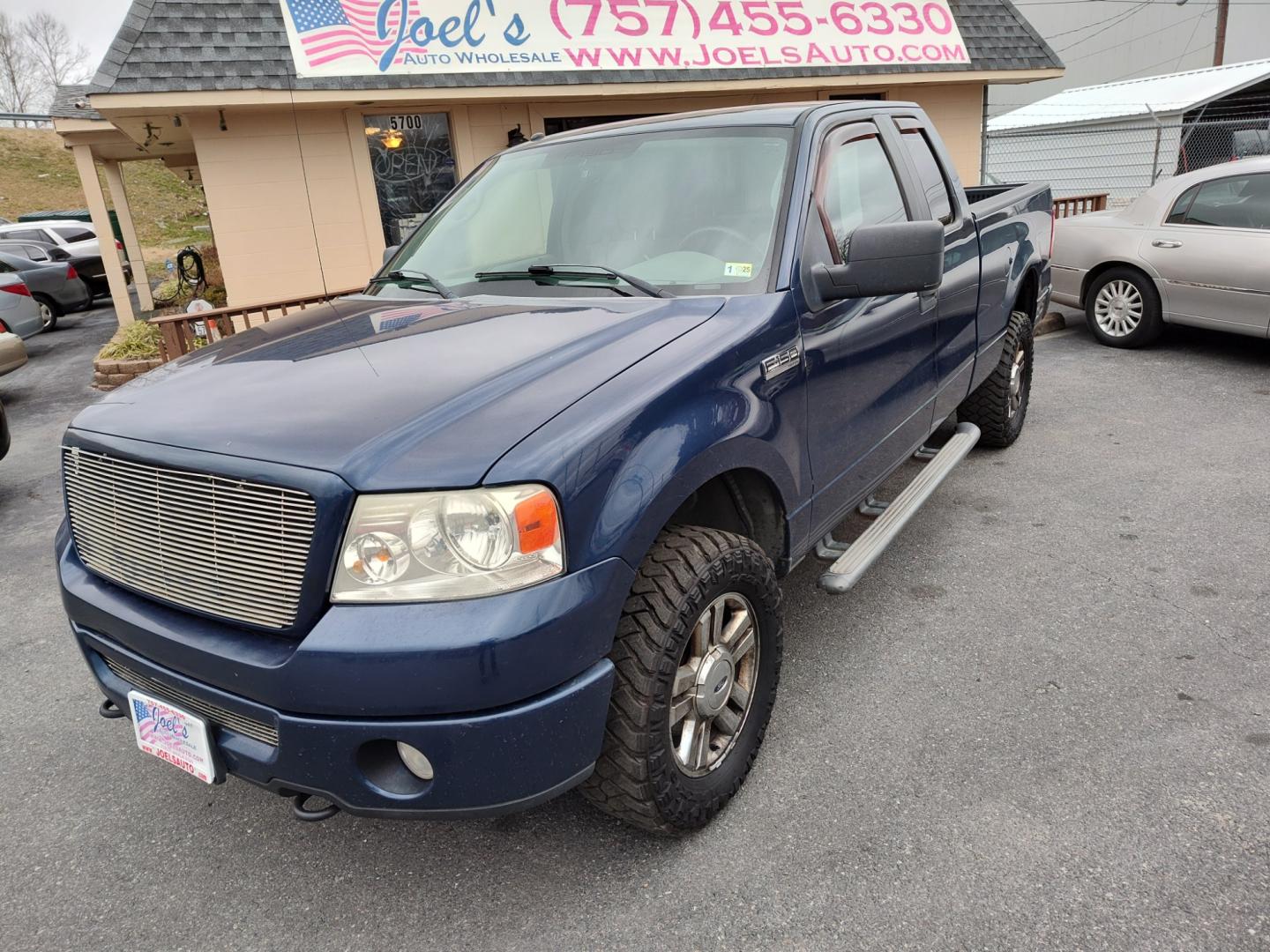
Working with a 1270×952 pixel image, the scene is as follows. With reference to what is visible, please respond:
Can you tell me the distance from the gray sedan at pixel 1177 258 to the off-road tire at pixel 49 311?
15.0 m

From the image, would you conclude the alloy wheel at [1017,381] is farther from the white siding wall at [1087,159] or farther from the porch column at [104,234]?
the white siding wall at [1087,159]

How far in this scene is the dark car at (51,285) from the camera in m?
14.8

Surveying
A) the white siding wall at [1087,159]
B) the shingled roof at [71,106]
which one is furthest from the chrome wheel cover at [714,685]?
the white siding wall at [1087,159]

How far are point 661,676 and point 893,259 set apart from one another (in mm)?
1465

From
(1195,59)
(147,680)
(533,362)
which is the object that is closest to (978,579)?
(533,362)

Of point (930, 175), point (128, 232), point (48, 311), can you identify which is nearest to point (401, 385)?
point (930, 175)

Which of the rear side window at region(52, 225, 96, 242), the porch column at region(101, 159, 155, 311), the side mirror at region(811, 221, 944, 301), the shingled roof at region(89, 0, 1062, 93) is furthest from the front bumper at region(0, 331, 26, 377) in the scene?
the rear side window at region(52, 225, 96, 242)

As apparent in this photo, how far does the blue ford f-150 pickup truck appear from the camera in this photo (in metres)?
1.91

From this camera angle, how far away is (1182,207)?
7.53 meters

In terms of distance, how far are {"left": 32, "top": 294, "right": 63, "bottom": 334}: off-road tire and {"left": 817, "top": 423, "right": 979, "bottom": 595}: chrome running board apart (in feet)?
49.7

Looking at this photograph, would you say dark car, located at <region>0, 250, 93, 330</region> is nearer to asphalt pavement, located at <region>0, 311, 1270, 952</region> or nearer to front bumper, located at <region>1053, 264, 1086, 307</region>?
asphalt pavement, located at <region>0, 311, 1270, 952</region>

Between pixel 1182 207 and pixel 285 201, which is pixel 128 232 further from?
pixel 1182 207

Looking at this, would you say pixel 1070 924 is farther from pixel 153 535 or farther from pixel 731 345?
pixel 153 535

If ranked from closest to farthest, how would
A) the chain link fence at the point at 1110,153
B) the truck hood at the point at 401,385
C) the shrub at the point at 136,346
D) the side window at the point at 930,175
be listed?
the truck hood at the point at 401,385
the side window at the point at 930,175
the shrub at the point at 136,346
the chain link fence at the point at 1110,153
